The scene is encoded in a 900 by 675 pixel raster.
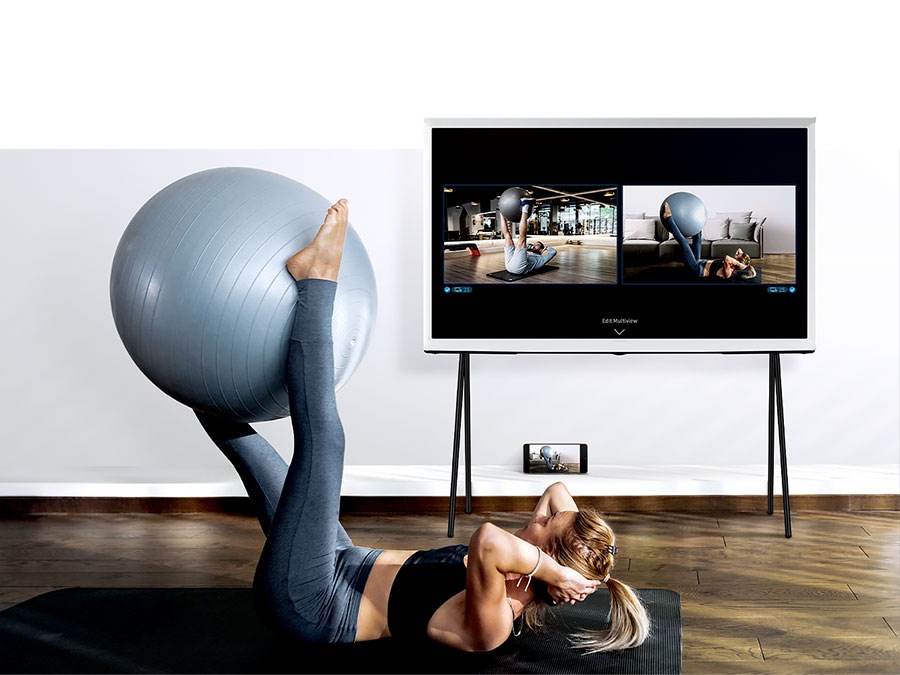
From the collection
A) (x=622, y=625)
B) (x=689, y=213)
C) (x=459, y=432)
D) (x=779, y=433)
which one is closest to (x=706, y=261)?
(x=689, y=213)

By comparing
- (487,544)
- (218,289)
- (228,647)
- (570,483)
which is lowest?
(228,647)

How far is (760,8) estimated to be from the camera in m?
4.25

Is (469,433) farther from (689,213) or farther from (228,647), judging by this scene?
(228,647)

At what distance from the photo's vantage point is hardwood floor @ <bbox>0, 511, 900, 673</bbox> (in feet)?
8.63

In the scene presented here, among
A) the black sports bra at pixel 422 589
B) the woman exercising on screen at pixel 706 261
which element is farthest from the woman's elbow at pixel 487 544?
the woman exercising on screen at pixel 706 261

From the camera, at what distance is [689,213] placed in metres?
3.93

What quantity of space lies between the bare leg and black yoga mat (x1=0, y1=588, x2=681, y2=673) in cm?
154

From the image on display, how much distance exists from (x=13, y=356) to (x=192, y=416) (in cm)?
84

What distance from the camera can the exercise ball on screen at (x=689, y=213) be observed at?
3.93m

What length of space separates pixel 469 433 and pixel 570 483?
0.51m

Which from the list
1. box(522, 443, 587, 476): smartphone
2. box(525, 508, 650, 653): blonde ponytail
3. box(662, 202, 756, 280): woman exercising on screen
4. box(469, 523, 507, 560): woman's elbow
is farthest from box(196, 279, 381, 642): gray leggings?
box(662, 202, 756, 280): woman exercising on screen

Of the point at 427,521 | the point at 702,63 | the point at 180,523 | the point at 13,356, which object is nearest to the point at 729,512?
the point at 427,521

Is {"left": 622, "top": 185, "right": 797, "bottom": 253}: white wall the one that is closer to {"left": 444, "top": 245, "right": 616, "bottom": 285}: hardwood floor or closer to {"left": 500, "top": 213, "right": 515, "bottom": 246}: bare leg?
{"left": 444, "top": 245, "right": 616, "bottom": 285}: hardwood floor

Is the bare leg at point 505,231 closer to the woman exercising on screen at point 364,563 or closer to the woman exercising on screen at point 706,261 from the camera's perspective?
the woman exercising on screen at point 706,261
